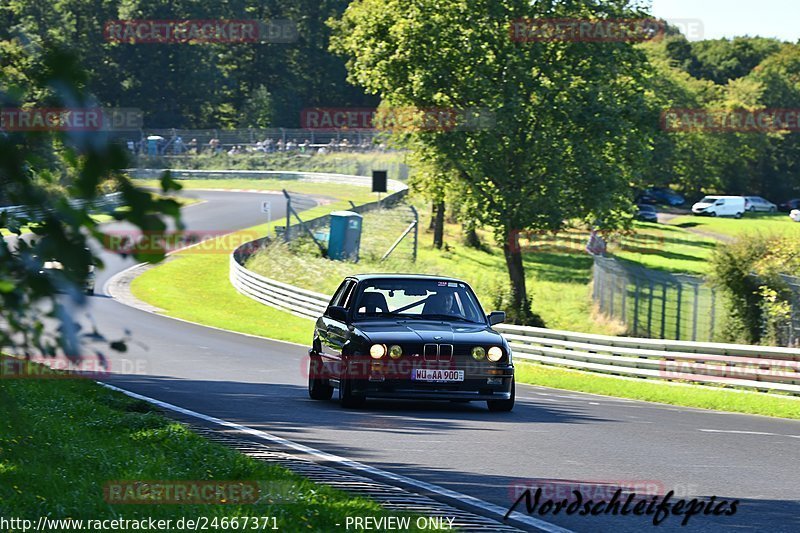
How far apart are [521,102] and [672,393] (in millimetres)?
17817

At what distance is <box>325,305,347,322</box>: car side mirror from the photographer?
1482cm

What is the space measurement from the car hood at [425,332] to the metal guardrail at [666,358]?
9.37 meters

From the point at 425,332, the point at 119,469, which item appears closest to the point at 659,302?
the point at 425,332

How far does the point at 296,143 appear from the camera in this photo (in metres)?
95.5

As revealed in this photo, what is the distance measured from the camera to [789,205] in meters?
108

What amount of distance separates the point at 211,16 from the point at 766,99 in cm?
5341

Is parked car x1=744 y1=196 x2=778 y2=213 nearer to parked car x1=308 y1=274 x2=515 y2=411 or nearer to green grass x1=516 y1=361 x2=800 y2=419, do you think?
green grass x1=516 y1=361 x2=800 y2=419

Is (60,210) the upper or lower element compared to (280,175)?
upper

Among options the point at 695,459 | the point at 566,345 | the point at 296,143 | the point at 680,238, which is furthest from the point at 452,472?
the point at 296,143

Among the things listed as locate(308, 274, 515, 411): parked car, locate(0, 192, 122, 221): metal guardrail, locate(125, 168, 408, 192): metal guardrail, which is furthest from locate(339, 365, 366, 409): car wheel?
locate(125, 168, 408, 192): metal guardrail

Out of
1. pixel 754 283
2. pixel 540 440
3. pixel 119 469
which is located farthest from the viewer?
pixel 754 283

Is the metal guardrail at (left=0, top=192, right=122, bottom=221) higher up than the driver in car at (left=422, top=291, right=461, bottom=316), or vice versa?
the metal guardrail at (left=0, top=192, right=122, bottom=221)

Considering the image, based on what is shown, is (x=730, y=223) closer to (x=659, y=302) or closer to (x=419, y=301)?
(x=659, y=302)

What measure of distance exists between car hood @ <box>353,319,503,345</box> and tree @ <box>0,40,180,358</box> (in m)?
9.60
